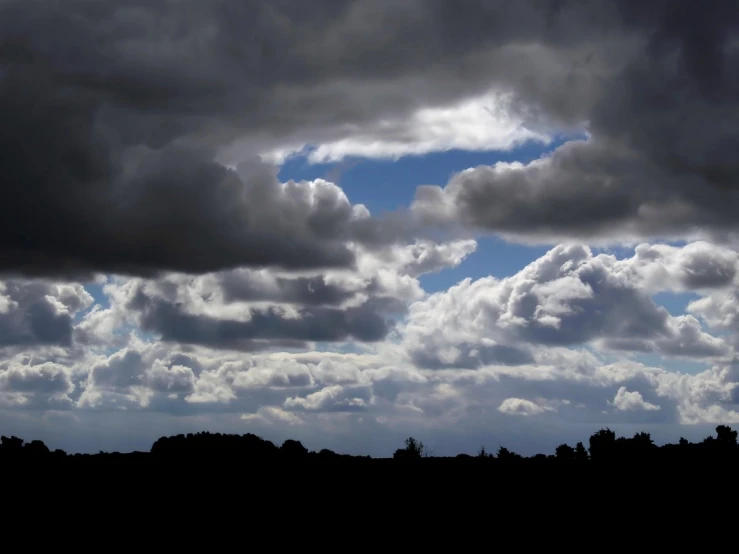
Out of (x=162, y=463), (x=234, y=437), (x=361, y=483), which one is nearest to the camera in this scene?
(x=361, y=483)

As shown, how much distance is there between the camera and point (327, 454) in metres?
120

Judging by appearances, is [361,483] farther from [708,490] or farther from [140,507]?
[708,490]

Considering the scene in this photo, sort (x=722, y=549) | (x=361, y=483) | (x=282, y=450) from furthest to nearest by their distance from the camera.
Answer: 1. (x=282, y=450)
2. (x=361, y=483)
3. (x=722, y=549)

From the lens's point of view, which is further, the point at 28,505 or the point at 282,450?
the point at 282,450

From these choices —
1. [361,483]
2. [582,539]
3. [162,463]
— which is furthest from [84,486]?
[582,539]

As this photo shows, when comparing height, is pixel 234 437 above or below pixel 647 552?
above

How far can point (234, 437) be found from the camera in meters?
136

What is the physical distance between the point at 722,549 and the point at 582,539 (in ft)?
33.9

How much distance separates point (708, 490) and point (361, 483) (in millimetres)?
32894

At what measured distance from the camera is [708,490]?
8412 centimetres

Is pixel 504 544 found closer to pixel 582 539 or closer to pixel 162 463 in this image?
pixel 582 539

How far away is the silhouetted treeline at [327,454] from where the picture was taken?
10350 cm

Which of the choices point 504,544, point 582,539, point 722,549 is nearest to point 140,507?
point 504,544

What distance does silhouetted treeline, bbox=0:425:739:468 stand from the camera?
340 feet
